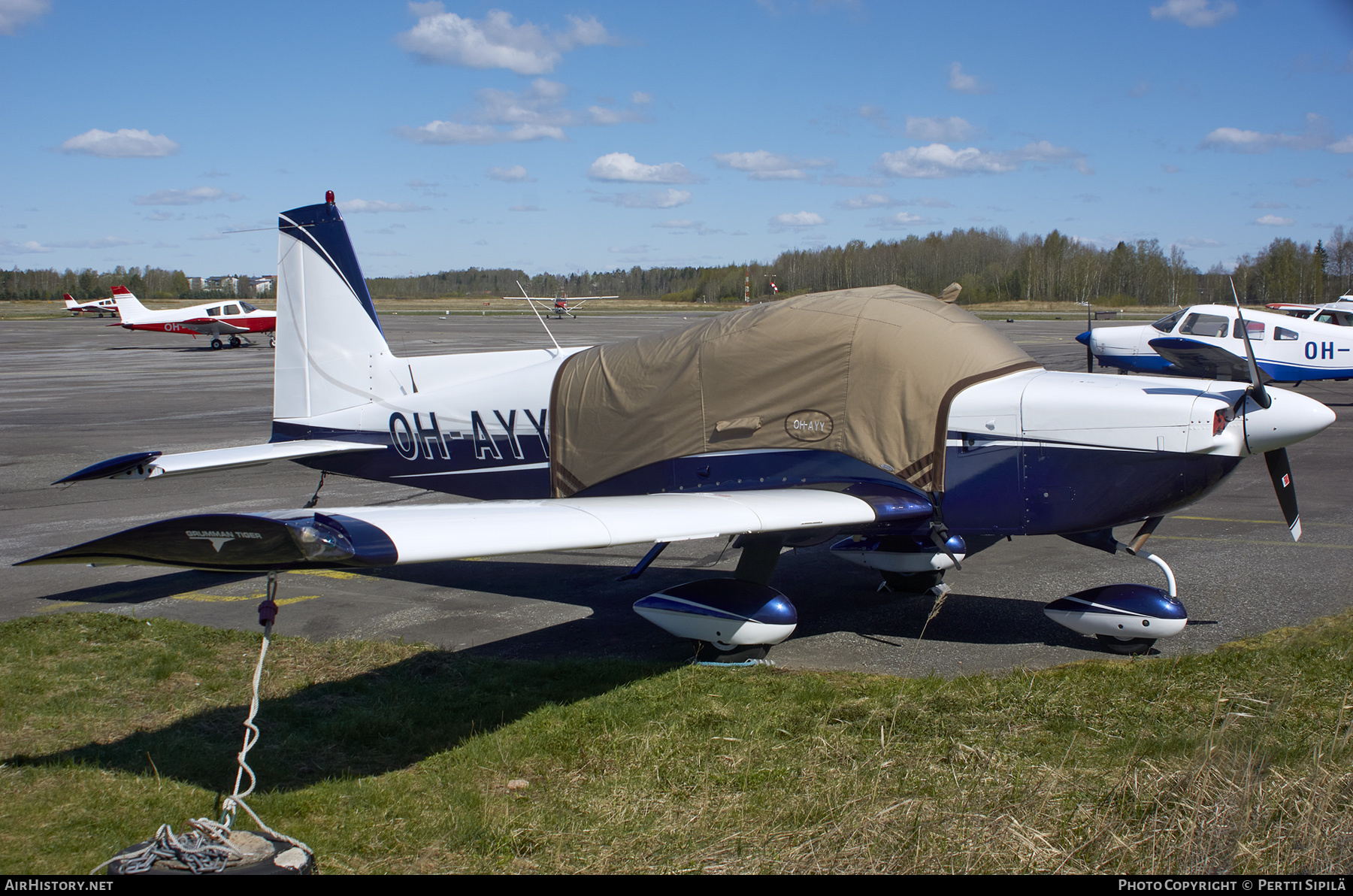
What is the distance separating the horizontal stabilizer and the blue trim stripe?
4.31 feet

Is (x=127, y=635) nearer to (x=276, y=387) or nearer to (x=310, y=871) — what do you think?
(x=276, y=387)

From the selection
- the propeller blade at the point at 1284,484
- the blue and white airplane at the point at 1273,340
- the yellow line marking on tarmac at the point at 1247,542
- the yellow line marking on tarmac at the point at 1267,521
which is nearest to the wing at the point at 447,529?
the propeller blade at the point at 1284,484

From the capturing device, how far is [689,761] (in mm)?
4738

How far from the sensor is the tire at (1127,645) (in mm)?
6461

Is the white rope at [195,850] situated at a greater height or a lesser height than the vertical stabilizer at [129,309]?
lesser

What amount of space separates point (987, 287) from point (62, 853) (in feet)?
51.4

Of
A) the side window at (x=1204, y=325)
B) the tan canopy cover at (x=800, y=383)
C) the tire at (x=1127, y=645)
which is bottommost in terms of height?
the tire at (x=1127, y=645)

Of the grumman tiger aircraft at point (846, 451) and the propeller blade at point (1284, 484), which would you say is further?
the propeller blade at point (1284, 484)

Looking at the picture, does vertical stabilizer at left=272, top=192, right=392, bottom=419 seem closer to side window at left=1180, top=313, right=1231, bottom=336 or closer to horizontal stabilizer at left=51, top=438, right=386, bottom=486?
horizontal stabilizer at left=51, top=438, right=386, bottom=486

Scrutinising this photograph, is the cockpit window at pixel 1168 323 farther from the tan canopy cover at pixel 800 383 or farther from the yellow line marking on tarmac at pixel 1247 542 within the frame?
the tan canopy cover at pixel 800 383

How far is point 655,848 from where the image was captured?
383 cm

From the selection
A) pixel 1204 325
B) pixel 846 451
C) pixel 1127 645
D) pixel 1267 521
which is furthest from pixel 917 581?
pixel 1204 325

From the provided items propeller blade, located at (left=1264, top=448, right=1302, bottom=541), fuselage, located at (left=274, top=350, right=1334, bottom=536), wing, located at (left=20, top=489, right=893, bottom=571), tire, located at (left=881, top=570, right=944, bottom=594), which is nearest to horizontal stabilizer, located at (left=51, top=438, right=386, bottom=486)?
wing, located at (left=20, top=489, right=893, bottom=571)

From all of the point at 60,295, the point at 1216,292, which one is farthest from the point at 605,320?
the point at 60,295
